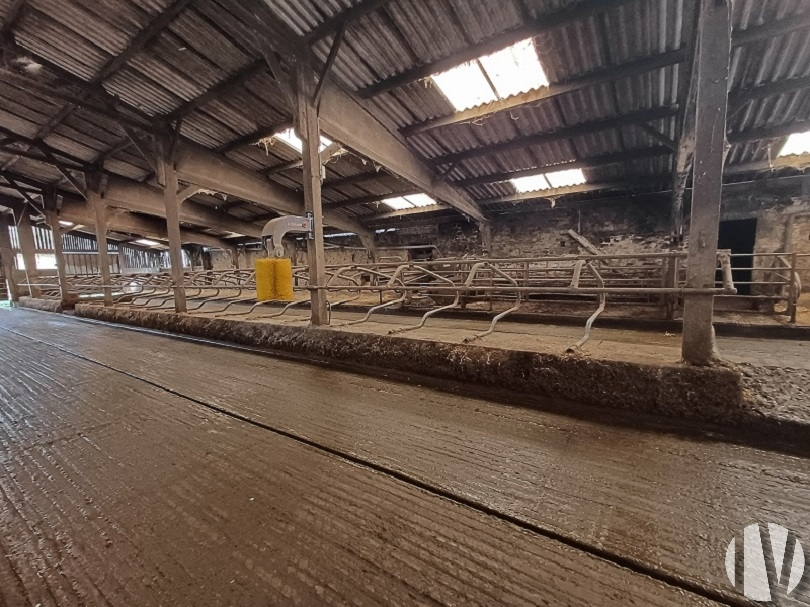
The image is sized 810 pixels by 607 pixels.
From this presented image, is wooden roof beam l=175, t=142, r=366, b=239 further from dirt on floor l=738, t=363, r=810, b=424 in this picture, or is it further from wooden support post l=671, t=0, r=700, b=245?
dirt on floor l=738, t=363, r=810, b=424

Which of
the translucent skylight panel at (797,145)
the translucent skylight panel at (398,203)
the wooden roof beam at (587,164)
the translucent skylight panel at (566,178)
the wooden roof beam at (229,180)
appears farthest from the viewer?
the translucent skylight panel at (398,203)

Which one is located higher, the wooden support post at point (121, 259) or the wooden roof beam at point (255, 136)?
the wooden roof beam at point (255, 136)

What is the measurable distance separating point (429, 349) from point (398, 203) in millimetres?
8545

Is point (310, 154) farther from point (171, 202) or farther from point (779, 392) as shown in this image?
point (779, 392)

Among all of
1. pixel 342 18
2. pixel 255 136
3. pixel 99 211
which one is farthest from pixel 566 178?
pixel 99 211

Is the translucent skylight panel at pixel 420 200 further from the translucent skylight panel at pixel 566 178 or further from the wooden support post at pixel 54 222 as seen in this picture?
the wooden support post at pixel 54 222

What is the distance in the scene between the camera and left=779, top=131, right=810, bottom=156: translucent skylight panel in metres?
5.44

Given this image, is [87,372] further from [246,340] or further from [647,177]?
[647,177]

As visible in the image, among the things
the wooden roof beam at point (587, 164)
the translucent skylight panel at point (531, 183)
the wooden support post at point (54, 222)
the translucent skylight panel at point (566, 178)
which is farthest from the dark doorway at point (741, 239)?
the wooden support post at point (54, 222)

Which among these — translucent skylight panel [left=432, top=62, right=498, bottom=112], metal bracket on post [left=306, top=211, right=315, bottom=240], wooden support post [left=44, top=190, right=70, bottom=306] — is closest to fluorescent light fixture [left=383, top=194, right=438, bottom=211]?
translucent skylight panel [left=432, top=62, right=498, bottom=112]

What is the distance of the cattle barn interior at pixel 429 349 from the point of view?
84cm

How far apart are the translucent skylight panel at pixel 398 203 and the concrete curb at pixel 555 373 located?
757 centimetres

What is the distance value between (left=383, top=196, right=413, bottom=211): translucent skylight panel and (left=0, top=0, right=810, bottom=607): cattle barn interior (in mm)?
1644

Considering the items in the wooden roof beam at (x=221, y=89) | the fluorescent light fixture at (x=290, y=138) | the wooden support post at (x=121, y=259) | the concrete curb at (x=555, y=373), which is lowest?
the concrete curb at (x=555, y=373)
